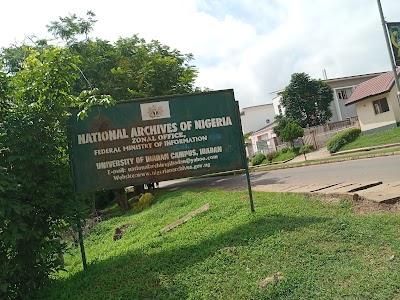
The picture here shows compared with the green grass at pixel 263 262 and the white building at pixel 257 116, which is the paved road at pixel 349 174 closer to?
the green grass at pixel 263 262

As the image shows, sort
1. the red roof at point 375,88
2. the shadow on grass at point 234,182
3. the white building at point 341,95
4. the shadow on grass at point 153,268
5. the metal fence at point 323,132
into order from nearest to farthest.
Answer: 1. the shadow on grass at point 153,268
2. the shadow on grass at point 234,182
3. the red roof at point 375,88
4. the metal fence at point 323,132
5. the white building at point 341,95

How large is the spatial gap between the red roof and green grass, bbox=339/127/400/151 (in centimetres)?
362

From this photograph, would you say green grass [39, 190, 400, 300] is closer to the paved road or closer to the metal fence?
the paved road

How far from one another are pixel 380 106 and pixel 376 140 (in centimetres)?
555

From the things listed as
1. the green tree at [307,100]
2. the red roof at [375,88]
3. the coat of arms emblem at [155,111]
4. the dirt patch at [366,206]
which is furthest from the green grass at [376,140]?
the coat of arms emblem at [155,111]

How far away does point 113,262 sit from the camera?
17.1 ft

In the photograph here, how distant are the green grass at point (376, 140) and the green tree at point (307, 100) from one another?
42.3ft

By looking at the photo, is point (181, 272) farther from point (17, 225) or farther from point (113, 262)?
point (17, 225)

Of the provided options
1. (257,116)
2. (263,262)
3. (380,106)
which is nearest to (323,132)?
(380,106)

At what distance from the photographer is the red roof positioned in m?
25.6

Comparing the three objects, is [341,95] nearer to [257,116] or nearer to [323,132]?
[323,132]

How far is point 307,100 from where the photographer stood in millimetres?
37844

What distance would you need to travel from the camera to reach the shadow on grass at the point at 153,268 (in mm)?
4023

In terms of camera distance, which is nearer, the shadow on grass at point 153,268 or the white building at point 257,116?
the shadow on grass at point 153,268
